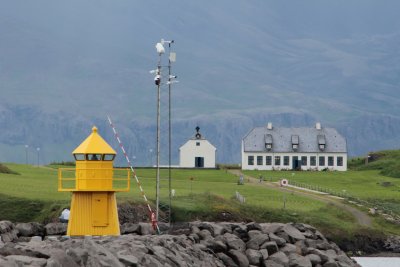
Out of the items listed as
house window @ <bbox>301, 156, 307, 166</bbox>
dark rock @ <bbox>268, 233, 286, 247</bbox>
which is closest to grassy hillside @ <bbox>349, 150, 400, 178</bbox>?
house window @ <bbox>301, 156, 307, 166</bbox>

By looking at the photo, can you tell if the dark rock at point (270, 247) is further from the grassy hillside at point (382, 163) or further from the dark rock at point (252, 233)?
the grassy hillside at point (382, 163)

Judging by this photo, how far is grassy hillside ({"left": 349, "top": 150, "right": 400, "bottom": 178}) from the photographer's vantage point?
116 meters

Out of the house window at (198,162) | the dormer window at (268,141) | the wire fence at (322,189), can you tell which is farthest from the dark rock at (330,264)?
the dormer window at (268,141)

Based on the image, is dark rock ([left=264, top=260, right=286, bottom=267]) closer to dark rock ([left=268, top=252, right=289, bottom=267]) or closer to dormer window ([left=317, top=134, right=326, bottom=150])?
dark rock ([left=268, top=252, right=289, bottom=267])

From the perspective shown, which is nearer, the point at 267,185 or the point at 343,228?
the point at 343,228

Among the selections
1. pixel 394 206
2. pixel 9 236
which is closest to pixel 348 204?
pixel 394 206

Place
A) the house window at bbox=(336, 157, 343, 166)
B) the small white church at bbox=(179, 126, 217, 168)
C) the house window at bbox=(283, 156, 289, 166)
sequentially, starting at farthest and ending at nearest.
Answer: the small white church at bbox=(179, 126, 217, 168) < the house window at bbox=(283, 156, 289, 166) < the house window at bbox=(336, 157, 343, 166)

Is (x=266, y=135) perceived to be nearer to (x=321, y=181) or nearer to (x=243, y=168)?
(x=243, y=168)

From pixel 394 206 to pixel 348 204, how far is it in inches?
160

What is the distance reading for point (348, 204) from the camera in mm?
81375

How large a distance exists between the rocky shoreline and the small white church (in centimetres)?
8002

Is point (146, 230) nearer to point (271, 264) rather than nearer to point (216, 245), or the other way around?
point (216, 245)

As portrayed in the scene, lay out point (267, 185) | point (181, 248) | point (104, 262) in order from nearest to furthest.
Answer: point (104, 262)
point (181, 248)
point (267, 185)

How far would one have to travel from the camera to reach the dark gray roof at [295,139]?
132 meters
